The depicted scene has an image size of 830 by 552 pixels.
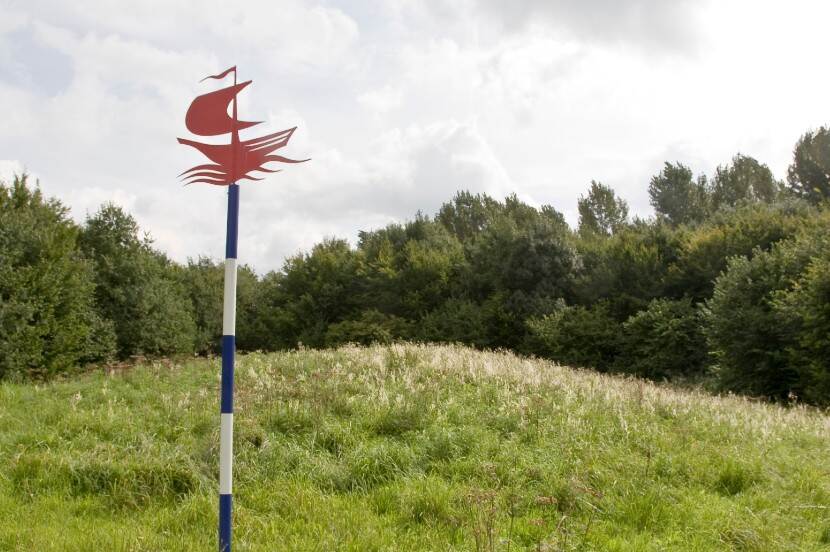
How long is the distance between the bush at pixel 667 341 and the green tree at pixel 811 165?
23.7 m

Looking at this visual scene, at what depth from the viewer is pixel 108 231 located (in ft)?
94.4

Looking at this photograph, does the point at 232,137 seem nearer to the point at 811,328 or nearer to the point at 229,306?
the point at 229,306

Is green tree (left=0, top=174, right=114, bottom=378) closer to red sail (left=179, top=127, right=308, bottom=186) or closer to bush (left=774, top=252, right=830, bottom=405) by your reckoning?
red sail (left=179, top=127, right=308, bottom=186)

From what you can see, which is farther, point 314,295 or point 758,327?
point 314,295

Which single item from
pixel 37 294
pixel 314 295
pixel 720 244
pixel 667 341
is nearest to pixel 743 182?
pixel 720 244

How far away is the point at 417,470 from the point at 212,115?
422 cm

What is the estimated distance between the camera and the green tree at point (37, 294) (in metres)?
17.1

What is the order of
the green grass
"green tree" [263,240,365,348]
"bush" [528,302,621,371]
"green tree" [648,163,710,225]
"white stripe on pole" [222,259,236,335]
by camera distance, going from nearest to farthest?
"white stripe on pole" [222,259,236,335] < the green grass < "bush" [528,302,621,371] < "green tree" [263,240,365,348] < "green tree" [648,163,710,225]

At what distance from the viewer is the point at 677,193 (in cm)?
5128

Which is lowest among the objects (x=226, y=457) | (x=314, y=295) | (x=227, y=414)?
(x=226, y=457)

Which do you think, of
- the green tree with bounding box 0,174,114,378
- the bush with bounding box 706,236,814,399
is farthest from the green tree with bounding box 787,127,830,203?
the green tree with bounding box 0,174,114,378

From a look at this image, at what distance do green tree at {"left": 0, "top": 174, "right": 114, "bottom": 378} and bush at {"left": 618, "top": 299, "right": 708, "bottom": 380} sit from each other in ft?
71.9

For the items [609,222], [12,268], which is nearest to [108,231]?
[12,268]

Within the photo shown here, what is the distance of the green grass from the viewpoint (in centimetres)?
541
